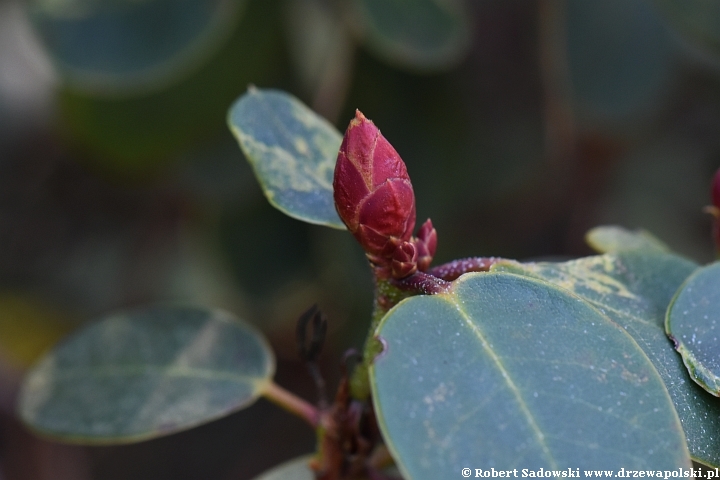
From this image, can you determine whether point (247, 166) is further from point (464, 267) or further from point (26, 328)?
point (464, 267)

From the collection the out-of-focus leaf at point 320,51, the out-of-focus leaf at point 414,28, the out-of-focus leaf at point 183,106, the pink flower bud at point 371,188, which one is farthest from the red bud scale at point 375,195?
the out-of-focus leaf at point 183,106

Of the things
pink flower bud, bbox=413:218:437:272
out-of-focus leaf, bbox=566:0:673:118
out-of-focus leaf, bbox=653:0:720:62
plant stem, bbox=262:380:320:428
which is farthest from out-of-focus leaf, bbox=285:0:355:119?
pink flower bud, bbox=413:218:437:272

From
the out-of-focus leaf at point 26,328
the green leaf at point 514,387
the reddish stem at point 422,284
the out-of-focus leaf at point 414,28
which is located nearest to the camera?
the green leaf at point 514,387

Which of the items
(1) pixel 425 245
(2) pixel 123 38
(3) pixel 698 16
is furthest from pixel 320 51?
(1) pixel 425 245

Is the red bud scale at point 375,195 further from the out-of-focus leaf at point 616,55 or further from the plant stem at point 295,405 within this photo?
the out-of-focus leaf at point 616,55

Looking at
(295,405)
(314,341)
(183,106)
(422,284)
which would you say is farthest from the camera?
(183,106)

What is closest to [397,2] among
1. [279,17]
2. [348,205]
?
[279,17]
